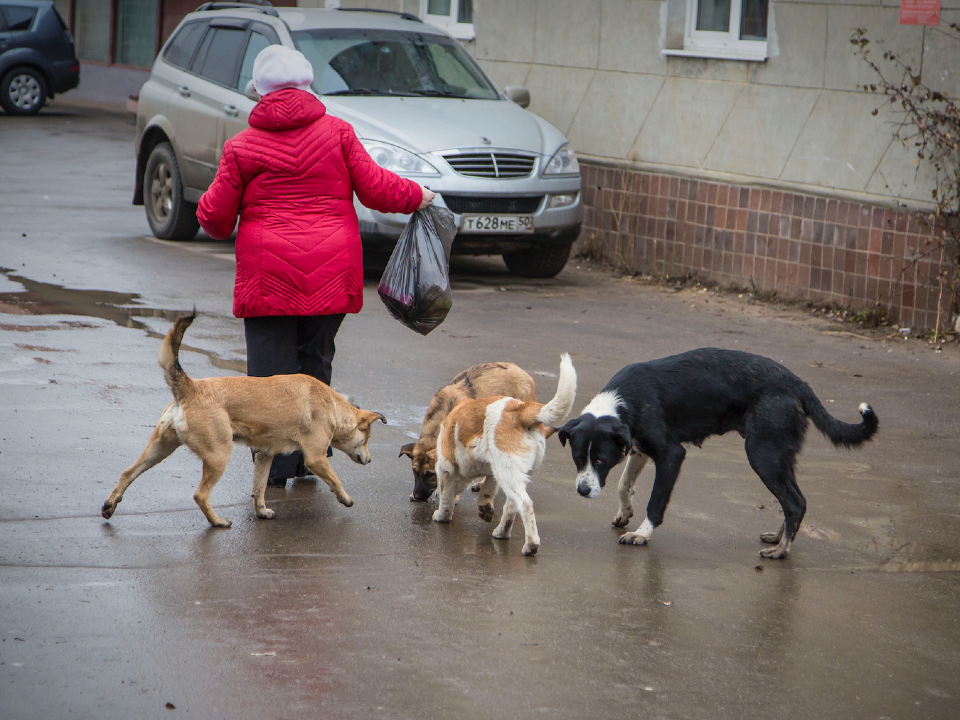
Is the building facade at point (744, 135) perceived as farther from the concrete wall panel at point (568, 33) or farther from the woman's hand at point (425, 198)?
the woman's hand at point (425, 198)

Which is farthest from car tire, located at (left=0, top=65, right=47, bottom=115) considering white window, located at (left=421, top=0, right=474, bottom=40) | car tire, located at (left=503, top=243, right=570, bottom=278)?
car tire, located at (left=503, top=243, right=570, bottom=278)

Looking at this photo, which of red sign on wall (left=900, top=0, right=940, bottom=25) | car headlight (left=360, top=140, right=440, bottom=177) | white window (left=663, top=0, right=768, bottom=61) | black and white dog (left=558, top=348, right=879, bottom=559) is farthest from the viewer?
white window (left=663, top=0, right=768, bottom=61)

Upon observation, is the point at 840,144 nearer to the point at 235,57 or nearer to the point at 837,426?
the point at 235,57

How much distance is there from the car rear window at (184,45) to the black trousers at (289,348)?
7755 mm

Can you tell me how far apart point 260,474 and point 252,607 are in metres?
1.06

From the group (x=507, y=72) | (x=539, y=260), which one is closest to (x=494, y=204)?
(x=539, y=260)

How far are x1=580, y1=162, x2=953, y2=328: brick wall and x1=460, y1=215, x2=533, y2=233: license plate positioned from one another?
1.93m

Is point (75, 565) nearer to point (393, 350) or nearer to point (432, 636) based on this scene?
point (432, 636)

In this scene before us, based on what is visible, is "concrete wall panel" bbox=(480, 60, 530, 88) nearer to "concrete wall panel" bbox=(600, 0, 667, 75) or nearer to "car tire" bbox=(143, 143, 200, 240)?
"concrete wall panel" bbox=(600, 0, 667, 75)

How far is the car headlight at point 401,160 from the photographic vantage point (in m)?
→ 10.5

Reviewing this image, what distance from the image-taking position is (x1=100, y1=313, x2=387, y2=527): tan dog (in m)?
5.00

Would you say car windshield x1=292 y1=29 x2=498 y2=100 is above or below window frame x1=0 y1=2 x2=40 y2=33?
below

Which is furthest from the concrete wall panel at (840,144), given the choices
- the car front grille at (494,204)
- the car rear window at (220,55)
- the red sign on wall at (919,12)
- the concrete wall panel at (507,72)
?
the car rear window at (220,55)

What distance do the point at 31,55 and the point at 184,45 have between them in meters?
12.2
